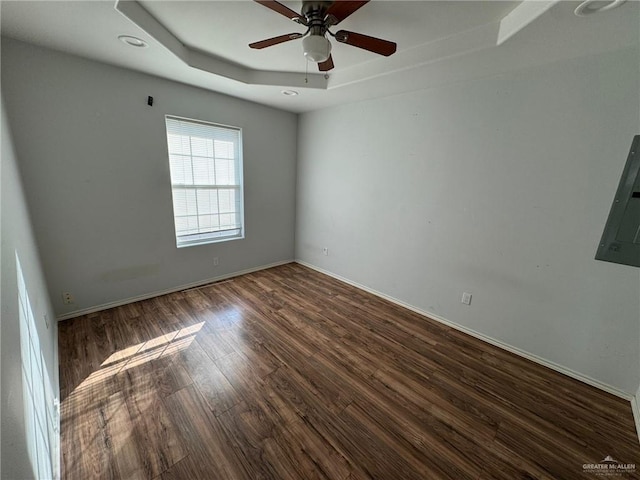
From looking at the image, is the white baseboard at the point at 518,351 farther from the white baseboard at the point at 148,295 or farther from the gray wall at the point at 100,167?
the gray wall at the point at 100,167

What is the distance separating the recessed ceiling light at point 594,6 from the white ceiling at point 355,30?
0.12ft

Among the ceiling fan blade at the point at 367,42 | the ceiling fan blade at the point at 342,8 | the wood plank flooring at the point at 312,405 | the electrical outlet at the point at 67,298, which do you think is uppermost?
the ceiling fan blade at the point at 342,8

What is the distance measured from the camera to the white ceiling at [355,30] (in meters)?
1.53

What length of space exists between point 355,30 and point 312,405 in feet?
9.15

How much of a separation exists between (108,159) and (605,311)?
4559mm

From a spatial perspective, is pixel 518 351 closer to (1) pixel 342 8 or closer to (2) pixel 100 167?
(1) pixel 342 8

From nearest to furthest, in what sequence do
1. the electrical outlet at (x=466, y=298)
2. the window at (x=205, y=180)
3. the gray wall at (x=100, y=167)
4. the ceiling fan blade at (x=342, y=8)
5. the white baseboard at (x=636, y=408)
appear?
1. the ceiling fan blade at (x=342, y=8)
2. the white baseboard at (x=636, y=408)
3. the gray wall at (x=100, y=167)
4. the electrical outlet at (x=466, y=298)
5. the window at (x=205, y=180)

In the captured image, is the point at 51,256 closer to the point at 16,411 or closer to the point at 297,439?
the point at 16,411

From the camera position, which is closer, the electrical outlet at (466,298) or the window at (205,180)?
the electrical outlet at (466,298)

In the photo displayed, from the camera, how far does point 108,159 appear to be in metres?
2.44

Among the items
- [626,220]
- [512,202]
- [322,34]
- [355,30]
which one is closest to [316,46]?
[322,34]

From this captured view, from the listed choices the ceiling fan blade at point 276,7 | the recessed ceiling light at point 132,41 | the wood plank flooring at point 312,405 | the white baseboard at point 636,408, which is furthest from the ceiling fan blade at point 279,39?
the white baseboard at point 636,408

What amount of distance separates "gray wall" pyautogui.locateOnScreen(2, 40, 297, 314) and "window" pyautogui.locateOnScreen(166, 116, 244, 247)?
5.1 inches

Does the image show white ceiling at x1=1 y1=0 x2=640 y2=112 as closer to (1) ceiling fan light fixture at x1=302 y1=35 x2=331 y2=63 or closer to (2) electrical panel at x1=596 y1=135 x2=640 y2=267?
(1) ceiling fan light fixture at x1=302 y1=35 x2=331 y2=63
